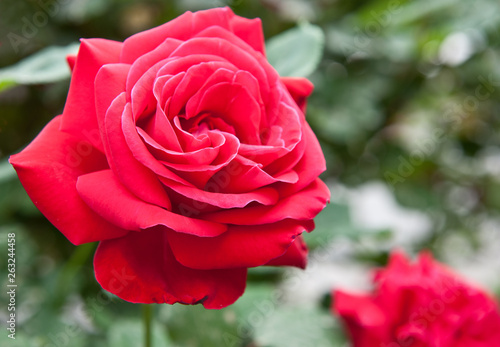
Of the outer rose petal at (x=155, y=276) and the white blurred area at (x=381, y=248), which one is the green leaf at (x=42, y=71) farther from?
the white blurred area at (x=381, y=248)

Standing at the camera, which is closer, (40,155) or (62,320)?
(40,155)

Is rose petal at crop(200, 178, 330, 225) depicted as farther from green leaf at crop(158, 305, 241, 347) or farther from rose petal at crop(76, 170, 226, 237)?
green leaf at crop(158, 305, 241, 347)

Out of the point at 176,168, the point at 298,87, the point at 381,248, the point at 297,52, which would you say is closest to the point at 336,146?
the point at 381,248

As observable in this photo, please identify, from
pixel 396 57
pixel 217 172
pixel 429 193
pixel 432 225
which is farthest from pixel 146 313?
pixel 432 225

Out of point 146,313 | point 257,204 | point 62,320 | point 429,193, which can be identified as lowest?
point 429,193

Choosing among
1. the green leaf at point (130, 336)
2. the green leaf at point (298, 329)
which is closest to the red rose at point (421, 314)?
the green leaf at point (298, 329)

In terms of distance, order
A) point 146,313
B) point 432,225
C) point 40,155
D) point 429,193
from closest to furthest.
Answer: point 40,155 → point 146,313 → point 429,193 → point 432,225

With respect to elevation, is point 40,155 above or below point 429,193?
above

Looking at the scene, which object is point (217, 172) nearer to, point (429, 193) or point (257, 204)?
point (257, 204)
